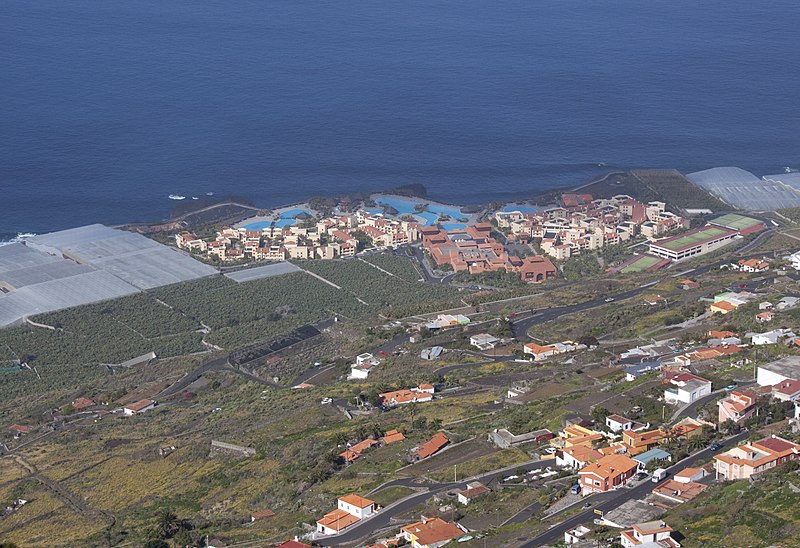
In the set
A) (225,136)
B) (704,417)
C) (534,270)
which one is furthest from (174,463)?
(225,136)

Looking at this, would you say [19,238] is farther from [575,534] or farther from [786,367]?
[575,534]

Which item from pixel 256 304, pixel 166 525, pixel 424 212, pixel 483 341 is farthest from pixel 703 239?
pixel 166 525

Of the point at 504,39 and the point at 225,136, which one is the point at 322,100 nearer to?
the point at 225,136

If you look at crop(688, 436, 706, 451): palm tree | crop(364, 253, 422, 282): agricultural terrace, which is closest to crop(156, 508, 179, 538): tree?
crop(688, 436, 706, 451): palm tree

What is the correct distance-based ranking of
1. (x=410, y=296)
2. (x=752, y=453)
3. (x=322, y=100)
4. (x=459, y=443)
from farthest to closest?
(x=322, y=100), (x=410, y=296), (x=459, y=443), (x=752, y=453)

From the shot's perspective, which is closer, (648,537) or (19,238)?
(648,537)

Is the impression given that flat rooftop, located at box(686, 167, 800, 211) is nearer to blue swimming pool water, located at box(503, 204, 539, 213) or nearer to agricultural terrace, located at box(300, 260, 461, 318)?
blue swimming pool water, located at box(503, 204, 539, 213)

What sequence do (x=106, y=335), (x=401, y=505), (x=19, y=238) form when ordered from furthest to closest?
(x=19, y=238) → (x=106, y=335) → (x=401, y=505)
